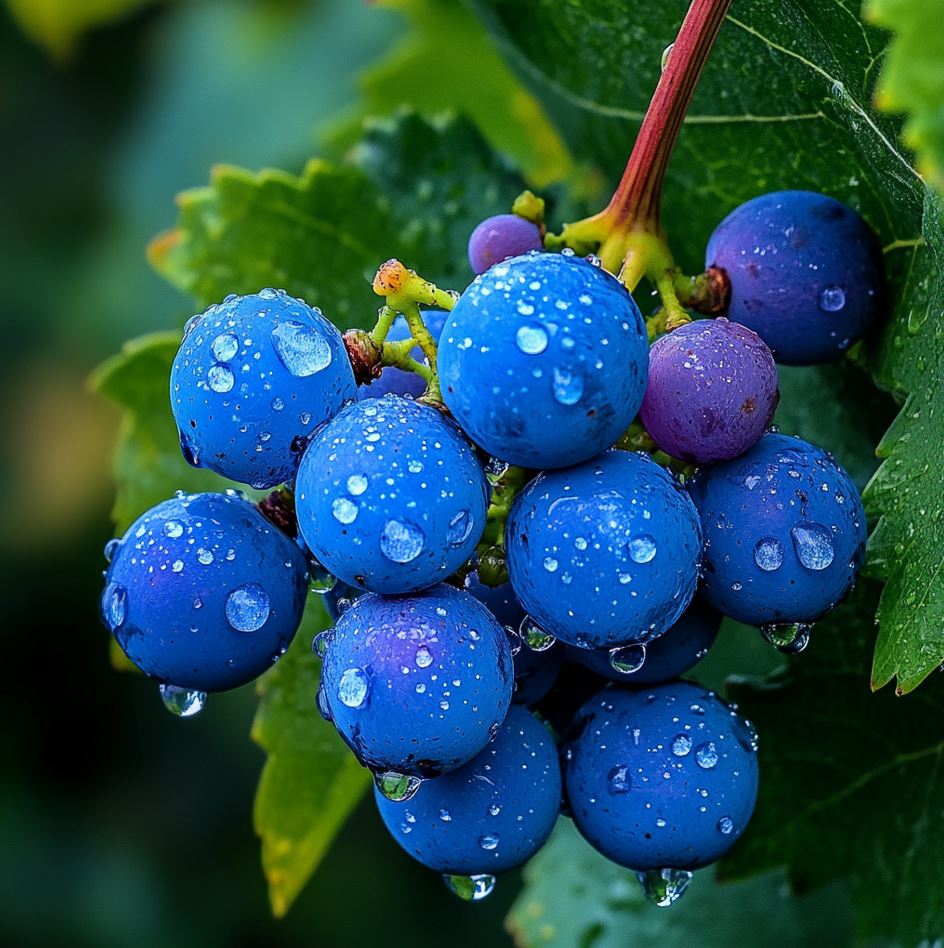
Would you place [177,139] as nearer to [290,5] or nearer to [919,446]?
[290,5]

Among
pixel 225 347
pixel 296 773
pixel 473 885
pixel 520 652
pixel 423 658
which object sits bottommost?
pixel 296 773

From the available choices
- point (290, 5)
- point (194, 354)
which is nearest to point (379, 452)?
point (194, 354)

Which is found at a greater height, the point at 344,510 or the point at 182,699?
the point at 344,510

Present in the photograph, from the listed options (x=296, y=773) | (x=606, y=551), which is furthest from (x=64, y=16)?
(x=606, y=551)

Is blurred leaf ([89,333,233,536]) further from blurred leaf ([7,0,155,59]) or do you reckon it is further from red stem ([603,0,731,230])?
blurred leaf ([7,0,155,59])

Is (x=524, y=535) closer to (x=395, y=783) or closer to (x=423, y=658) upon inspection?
(x=423, y=658)

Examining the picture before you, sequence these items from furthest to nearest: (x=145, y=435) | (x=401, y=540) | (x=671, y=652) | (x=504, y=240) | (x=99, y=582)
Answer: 1. (x=99, y=582)
2. (x=145, y=435)
3. (x=504, y=240)
4. (x=671, y=652)
5. (x=401, y=540)
